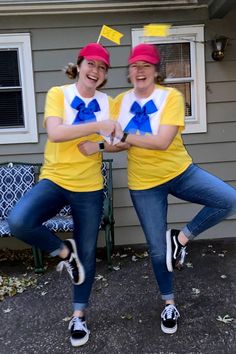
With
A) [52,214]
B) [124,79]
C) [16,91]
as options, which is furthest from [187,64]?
[52,214]

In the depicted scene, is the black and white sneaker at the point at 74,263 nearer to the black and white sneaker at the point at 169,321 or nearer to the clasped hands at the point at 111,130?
the black and white sneaker at the point at 169,321

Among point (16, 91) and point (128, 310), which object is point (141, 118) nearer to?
point (128, 310)

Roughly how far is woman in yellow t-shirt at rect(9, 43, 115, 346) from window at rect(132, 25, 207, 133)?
5.90ft

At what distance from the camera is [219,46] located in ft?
13.4

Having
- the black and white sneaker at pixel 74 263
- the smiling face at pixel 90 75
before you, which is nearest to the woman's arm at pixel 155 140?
the smiling face at pixel 90 75

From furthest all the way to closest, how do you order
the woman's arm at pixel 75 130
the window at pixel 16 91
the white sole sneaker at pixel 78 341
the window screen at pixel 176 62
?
the window screen at pixel 176 62 → the window at pixel 16 91 → the white sole sneaker at pixel 78 341 → the woman's arm at pixel 75 130

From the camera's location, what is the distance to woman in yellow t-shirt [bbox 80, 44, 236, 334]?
2.45 meters

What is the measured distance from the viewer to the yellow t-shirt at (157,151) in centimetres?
247

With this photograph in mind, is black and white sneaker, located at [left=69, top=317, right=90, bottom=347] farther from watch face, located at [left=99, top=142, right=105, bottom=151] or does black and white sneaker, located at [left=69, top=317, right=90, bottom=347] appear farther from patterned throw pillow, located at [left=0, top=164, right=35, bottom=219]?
patterned throw pillow, located at [left=0, top=164, right=35, bottom=219]

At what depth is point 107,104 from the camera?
8.38 ft

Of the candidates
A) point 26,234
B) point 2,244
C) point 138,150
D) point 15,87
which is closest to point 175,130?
point 138,150

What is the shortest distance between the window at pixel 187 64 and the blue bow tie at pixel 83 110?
181 cm

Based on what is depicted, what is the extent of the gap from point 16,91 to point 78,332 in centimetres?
246

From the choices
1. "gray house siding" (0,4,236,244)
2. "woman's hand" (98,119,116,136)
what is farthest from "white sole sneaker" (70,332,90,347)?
"gray house siding" (0,4,236,244)
